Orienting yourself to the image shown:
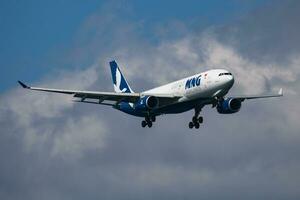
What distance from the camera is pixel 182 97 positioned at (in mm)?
120688

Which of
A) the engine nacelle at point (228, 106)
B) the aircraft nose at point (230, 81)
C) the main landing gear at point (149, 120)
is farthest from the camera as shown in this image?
the main landing gear at point (149, 120)

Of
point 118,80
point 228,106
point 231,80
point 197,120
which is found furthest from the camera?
point 118,80

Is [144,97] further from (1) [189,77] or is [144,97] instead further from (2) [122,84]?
(2) [122,84]

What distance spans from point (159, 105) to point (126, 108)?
7.40 metres

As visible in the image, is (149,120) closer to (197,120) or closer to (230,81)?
(197,120)

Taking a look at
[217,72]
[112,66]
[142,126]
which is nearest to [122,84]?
[112,66]

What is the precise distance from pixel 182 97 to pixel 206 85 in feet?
13.4

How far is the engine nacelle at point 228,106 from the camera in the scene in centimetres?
12306

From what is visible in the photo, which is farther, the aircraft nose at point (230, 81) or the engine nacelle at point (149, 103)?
the engine nacelle at point (149, 103)

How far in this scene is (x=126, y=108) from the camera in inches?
5084

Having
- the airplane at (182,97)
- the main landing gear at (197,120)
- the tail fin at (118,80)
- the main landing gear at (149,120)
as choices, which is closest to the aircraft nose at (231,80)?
the airplane at (182,97)

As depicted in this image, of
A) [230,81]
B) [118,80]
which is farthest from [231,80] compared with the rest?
[118,80]

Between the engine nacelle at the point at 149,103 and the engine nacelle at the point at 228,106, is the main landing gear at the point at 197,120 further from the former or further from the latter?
the engine nacelle at the point at 149,103

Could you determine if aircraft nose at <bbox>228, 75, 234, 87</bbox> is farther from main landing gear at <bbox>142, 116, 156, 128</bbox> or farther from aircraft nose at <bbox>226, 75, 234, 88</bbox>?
main landing gear at <bbox>142, 116, 156, 128</bbox>
